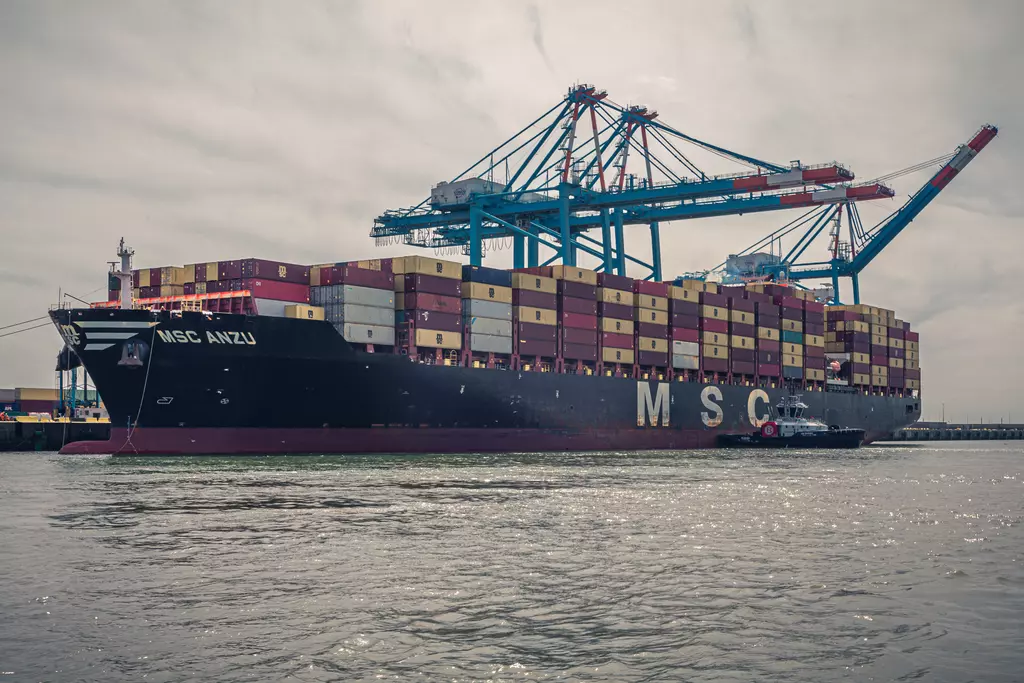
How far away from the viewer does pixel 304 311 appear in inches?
1949

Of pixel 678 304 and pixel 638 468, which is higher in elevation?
pixel 678 304

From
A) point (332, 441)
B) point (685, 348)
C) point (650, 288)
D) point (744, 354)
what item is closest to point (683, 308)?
point (685, 348)

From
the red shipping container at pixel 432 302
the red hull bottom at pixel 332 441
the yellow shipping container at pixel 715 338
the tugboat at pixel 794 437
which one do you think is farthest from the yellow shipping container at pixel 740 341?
the red shipping container at pixel 432 302

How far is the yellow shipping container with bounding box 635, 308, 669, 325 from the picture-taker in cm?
7138

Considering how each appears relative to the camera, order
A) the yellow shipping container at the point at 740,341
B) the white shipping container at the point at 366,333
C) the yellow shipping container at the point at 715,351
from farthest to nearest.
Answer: the yellow shipping container at the point at 740,341, the yellow shipping container at the point at 715,351, the white shipping container at the point at 366,333

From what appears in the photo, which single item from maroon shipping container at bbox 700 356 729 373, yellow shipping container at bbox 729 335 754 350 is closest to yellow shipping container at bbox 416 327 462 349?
maroon shipping container at bbox 700 356 729 373

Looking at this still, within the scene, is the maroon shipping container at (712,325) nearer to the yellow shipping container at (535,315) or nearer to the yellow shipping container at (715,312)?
the yellow shipping container at (715,312)

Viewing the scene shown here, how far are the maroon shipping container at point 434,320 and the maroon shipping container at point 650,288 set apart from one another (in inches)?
772

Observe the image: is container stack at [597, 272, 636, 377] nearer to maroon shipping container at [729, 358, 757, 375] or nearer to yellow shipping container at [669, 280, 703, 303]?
yellow shipping container at [669, 280, 703, 303]

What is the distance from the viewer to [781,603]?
14.4 meters

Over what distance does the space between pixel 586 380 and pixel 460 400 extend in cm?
1246

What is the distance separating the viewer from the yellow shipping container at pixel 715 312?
77562 millimetres

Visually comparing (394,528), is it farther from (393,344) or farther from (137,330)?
(393,344)


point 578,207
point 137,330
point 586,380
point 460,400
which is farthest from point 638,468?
point 578,207
